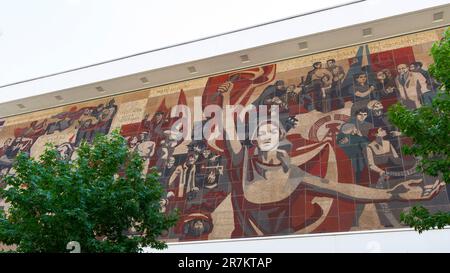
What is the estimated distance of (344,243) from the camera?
27.0 feet

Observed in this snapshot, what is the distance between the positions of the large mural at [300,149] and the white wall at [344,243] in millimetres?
201

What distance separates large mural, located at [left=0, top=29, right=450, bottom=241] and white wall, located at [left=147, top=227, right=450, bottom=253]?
20 centimetres

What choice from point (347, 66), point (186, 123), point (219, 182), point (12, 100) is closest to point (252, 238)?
point (219, 182)

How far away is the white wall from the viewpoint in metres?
7.68

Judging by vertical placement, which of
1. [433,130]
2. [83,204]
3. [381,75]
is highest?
[381,75]

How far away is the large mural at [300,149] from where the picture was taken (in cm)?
880

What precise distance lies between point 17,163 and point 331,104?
7386 millimetres

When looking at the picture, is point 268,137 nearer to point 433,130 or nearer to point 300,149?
point 300,149

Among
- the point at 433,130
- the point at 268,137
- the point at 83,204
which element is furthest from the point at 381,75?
the point at 83,204

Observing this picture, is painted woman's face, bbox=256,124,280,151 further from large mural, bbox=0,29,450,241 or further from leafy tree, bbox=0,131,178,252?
leafy tree, bbox=0,131,178,252

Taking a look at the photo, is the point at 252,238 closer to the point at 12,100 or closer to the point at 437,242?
the point at 437,242

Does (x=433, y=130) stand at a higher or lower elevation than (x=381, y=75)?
lower

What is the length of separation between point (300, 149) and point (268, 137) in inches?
39.0

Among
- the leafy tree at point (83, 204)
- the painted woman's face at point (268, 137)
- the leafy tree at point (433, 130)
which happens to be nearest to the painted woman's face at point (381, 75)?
the painted woman's face at point (268, 137)
